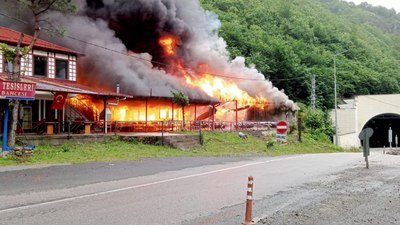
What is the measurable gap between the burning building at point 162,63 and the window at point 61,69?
21.3 ft

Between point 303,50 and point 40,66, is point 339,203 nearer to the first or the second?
point 40,66

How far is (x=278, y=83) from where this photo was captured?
63.8 metres

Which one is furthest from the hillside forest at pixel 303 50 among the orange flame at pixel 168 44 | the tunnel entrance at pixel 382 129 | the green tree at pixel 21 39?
the green tree at pixel 21 39

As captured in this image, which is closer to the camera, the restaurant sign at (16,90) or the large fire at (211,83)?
the restaurant sign at (16,90)

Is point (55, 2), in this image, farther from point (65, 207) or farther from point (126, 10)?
point (126, 10)

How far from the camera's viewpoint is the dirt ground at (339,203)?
8234 mm

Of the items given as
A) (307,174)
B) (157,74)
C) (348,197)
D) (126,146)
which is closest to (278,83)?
(157,74)

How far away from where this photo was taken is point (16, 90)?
62.5ft

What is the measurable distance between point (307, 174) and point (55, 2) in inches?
652

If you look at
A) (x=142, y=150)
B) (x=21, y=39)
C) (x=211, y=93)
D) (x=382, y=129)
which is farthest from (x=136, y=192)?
(x=382, y=129)

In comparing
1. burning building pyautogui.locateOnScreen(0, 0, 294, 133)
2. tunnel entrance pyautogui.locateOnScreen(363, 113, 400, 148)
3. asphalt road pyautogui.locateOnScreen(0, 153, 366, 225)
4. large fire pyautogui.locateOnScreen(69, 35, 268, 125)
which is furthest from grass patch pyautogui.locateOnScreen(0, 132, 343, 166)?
tunnel entrance pyautogui.locateOnScreen(363, 113, 400, 148)

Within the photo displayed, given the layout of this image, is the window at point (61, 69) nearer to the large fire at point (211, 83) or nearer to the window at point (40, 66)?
the window at point (40, 66)

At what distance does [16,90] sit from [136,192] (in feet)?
36.3

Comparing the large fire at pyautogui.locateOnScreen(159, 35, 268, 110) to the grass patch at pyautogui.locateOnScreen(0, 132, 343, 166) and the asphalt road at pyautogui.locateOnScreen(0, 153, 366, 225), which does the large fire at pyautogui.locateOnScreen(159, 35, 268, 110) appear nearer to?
the grass patch at pyautogui.locateOnScreen(0, 132, 343, 166)
